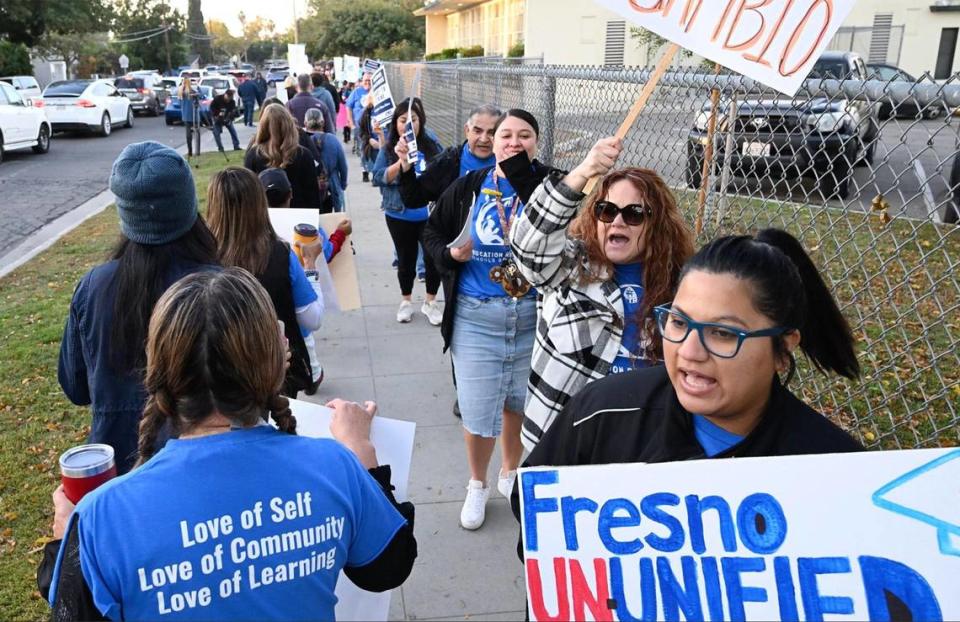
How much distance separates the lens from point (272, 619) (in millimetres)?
1605

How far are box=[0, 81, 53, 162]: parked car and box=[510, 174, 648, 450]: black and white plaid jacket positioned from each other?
17.9 metres

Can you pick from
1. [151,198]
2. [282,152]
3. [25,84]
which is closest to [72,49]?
[25,84]

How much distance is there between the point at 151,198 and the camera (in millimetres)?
2463

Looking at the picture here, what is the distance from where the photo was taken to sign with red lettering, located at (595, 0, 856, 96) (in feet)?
6.75

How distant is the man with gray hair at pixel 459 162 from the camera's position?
4688mm

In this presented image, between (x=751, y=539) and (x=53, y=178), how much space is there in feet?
55.7

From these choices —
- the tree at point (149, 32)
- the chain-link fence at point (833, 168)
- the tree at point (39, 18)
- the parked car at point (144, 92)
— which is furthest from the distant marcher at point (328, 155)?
the tree at point (149, 32)

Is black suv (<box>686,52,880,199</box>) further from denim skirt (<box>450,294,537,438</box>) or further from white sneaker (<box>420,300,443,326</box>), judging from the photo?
white sneaker (<box>420,300,443,326</box>)

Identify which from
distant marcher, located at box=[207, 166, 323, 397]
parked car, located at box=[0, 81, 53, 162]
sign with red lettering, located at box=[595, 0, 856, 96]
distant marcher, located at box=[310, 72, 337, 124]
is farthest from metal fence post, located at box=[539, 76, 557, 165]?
parked car, located at box=[0, 81, 53, 162]

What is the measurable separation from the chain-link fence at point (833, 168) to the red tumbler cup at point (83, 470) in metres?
2.24

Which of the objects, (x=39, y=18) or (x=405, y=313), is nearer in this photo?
(x=405, y=313)

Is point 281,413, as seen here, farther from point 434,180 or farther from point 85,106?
point 85,106

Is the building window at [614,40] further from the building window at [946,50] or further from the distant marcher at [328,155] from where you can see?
the distant marcher at [328,155]

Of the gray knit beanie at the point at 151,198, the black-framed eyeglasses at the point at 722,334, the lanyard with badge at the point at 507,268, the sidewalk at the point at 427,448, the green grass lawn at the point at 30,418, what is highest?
the gray knit beanie at the point at 151,198
